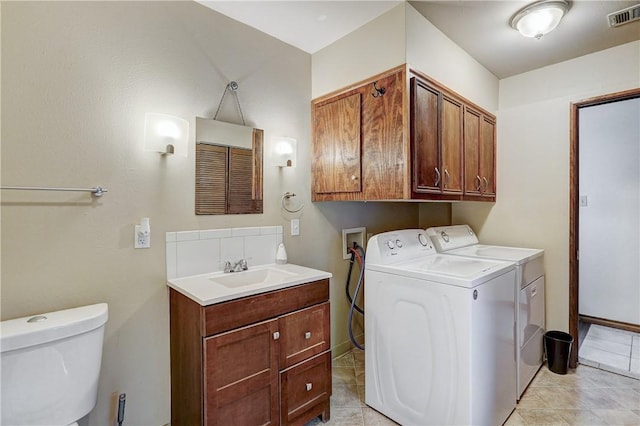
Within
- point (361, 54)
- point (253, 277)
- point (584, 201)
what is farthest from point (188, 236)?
point (584, 201)

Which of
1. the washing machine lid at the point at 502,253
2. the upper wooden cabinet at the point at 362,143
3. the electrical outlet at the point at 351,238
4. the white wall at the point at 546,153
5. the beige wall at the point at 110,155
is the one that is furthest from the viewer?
the electrical outlet at the point at 351,238

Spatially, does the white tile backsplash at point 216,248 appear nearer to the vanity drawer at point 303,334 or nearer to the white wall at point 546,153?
the vanity drawer at point 303,334

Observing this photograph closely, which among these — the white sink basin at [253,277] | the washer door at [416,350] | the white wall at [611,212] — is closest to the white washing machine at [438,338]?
the washer door at [416,350]

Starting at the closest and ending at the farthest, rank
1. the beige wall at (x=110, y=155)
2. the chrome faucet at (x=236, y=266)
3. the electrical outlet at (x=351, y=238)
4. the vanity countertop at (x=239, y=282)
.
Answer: the beige wall at (x=110, y=155) → the vanity countertop at (x=239, y=282) → the chrome faucet at (x=236, y=266) → the electrical outlet at (x=351, y=238)

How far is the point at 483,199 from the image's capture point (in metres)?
2.71

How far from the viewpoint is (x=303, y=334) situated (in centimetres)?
175

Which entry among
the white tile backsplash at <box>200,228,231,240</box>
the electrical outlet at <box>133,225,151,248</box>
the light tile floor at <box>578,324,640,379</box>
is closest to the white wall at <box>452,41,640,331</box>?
the light tile floor at <box>578,324,640,379</box>

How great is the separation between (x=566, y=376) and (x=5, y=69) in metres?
3.86

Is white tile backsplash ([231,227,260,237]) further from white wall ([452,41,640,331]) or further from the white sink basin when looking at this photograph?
white wall ([452,41,640,331])

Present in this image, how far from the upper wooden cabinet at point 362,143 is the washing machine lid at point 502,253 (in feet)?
3.18

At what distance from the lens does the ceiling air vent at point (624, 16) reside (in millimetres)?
1923

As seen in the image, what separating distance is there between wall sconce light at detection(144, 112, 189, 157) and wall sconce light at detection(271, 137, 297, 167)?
0.63 meters

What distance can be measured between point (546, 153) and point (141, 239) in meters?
3.10

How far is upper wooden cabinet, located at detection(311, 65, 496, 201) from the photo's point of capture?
A: 72.3 inches
